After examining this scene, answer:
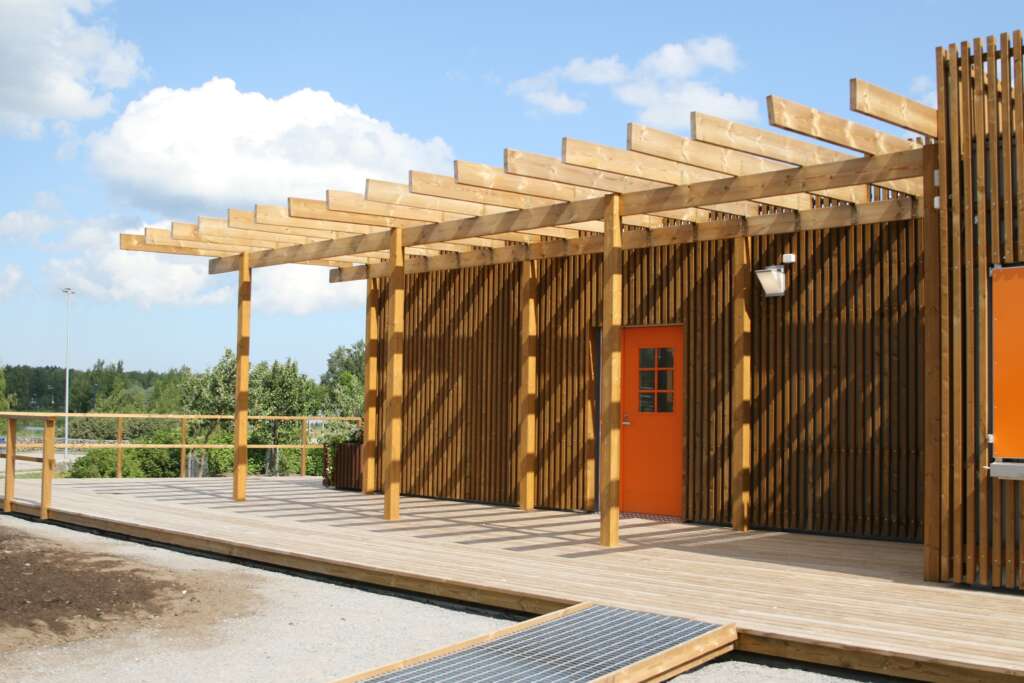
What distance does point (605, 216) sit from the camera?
802 cm

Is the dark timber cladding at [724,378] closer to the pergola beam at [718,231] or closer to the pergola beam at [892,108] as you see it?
the pergola beam at [718,231]

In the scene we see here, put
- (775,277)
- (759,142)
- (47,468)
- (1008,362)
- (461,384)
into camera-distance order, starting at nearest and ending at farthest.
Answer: (1008,362)
(759,142)
(775,277)
(47,468)
(461,384)

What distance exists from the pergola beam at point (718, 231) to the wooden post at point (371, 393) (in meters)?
1.71

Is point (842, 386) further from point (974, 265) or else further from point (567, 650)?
point (567, 650)

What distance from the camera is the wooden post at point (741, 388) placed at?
9367 mm

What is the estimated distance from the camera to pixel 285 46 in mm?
11453

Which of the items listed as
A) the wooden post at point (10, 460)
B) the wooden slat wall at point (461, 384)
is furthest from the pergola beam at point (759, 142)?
the wooden post at point (10, 460)

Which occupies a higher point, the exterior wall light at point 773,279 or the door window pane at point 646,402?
the exterior wall light at point 773,279

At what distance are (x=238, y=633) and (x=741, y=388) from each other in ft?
18.2

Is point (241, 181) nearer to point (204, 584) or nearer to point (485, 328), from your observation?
point (485, 328)

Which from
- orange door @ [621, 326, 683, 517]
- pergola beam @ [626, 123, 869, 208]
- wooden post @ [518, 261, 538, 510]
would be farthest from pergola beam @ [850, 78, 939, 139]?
wooden post @ [518, 261, 538, 510]

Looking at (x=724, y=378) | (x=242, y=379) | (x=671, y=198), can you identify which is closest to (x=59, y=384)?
(x=242, y=379)

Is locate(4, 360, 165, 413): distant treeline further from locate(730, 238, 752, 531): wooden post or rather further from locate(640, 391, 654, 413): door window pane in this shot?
locate(730, 238, 752, 531): wooden post

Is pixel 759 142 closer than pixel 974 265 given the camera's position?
No
